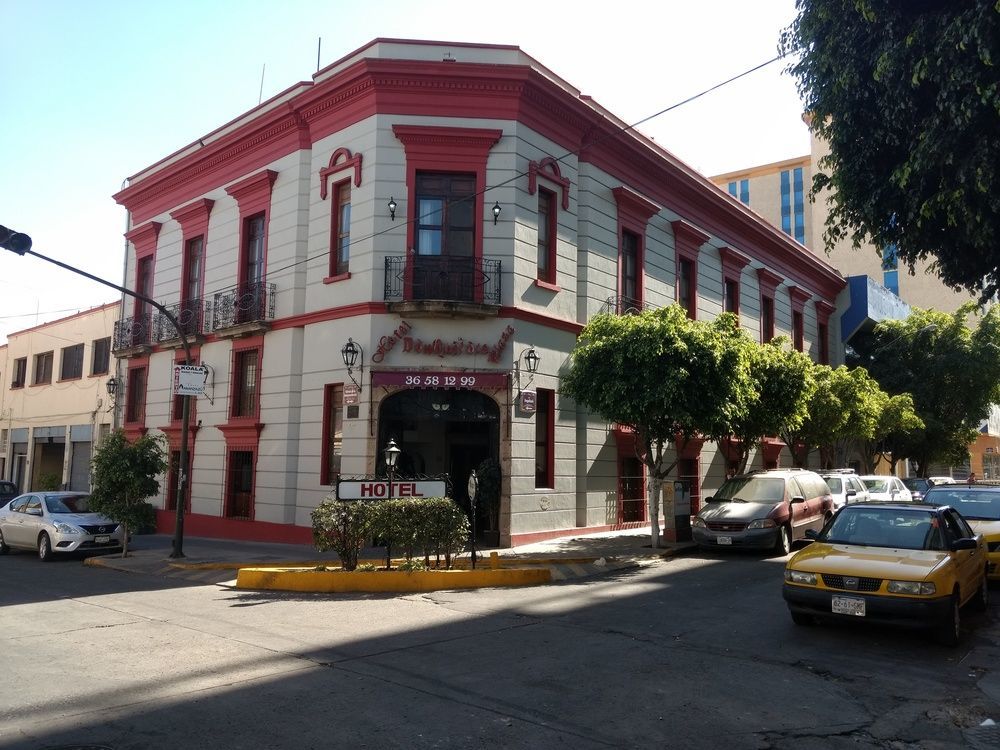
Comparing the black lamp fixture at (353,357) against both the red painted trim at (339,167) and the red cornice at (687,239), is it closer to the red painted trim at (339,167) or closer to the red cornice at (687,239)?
the red painted trim at (339,167)

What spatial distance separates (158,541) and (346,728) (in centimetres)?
1628

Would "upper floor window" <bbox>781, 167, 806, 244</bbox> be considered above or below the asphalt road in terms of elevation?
above

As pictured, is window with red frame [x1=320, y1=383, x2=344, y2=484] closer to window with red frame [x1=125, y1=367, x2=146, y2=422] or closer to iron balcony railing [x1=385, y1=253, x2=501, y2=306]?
iron balcony railing [x1=385, y1=253, x2=501, y2=306]

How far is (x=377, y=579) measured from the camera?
39.2 ft

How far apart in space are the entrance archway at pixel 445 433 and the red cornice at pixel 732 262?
11727 mm

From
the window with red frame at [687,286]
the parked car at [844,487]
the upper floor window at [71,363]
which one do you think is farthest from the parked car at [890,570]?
the upper floor window at [71,363]

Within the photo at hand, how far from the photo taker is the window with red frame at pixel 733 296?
26.1 metres

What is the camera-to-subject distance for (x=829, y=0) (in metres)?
11.1

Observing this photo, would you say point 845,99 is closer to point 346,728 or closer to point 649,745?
point 649,745

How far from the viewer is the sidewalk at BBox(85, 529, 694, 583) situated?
46.9 ft

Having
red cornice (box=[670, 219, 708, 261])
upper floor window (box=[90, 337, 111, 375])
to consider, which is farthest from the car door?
upper floor window (box=[90, 337, 111, 375])

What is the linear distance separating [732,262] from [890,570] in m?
19.2

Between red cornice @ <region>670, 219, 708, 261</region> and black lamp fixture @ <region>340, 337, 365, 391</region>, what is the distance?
35.6 feet

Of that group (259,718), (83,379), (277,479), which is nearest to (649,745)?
(259,718)
